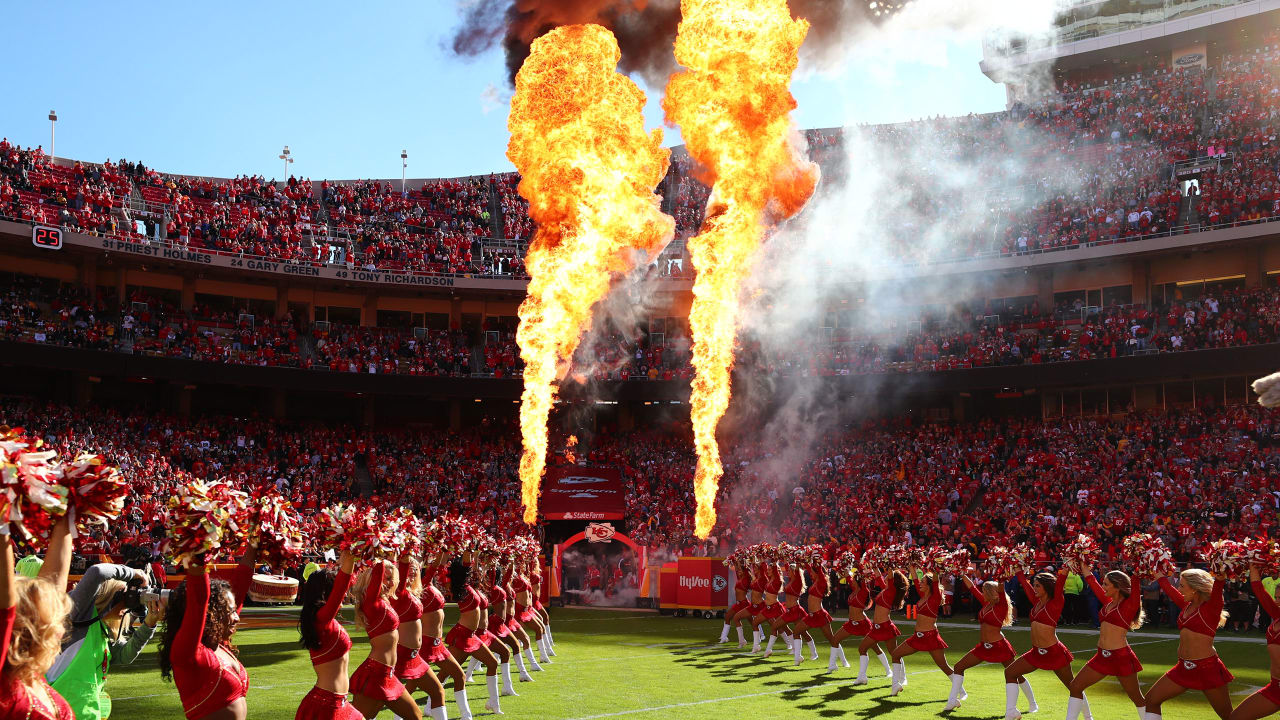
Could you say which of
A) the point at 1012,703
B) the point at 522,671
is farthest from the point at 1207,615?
the point at 522,671

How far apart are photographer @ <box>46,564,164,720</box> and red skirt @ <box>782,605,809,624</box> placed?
516 inches

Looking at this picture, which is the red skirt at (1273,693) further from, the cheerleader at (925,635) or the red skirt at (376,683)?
the red skirt at (376,683)

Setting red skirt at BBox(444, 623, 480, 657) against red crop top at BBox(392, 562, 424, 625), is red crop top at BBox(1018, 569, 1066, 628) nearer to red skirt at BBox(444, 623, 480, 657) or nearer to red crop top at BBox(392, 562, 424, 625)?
red skirt at BBox(444, 623, 480, 657)

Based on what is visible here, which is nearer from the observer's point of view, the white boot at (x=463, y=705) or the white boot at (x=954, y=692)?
the white boot at (x=463, y=705)

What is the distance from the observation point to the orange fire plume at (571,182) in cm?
3167

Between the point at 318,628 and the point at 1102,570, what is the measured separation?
2580 cm

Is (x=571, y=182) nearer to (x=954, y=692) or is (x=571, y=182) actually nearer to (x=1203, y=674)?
(x=954, y=692)

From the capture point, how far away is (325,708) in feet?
24.2

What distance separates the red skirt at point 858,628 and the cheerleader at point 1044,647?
3.80 meters

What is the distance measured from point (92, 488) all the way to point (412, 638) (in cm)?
731

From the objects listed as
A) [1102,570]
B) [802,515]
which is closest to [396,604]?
[1102,570]

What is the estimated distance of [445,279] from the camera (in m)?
44.5

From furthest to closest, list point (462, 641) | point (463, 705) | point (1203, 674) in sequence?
1. point (462, 641)
2. point (463, 705)
3. point (1203, 674)

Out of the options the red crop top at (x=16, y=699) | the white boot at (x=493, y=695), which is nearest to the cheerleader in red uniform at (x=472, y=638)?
the white boot at (x=493, y=695)
